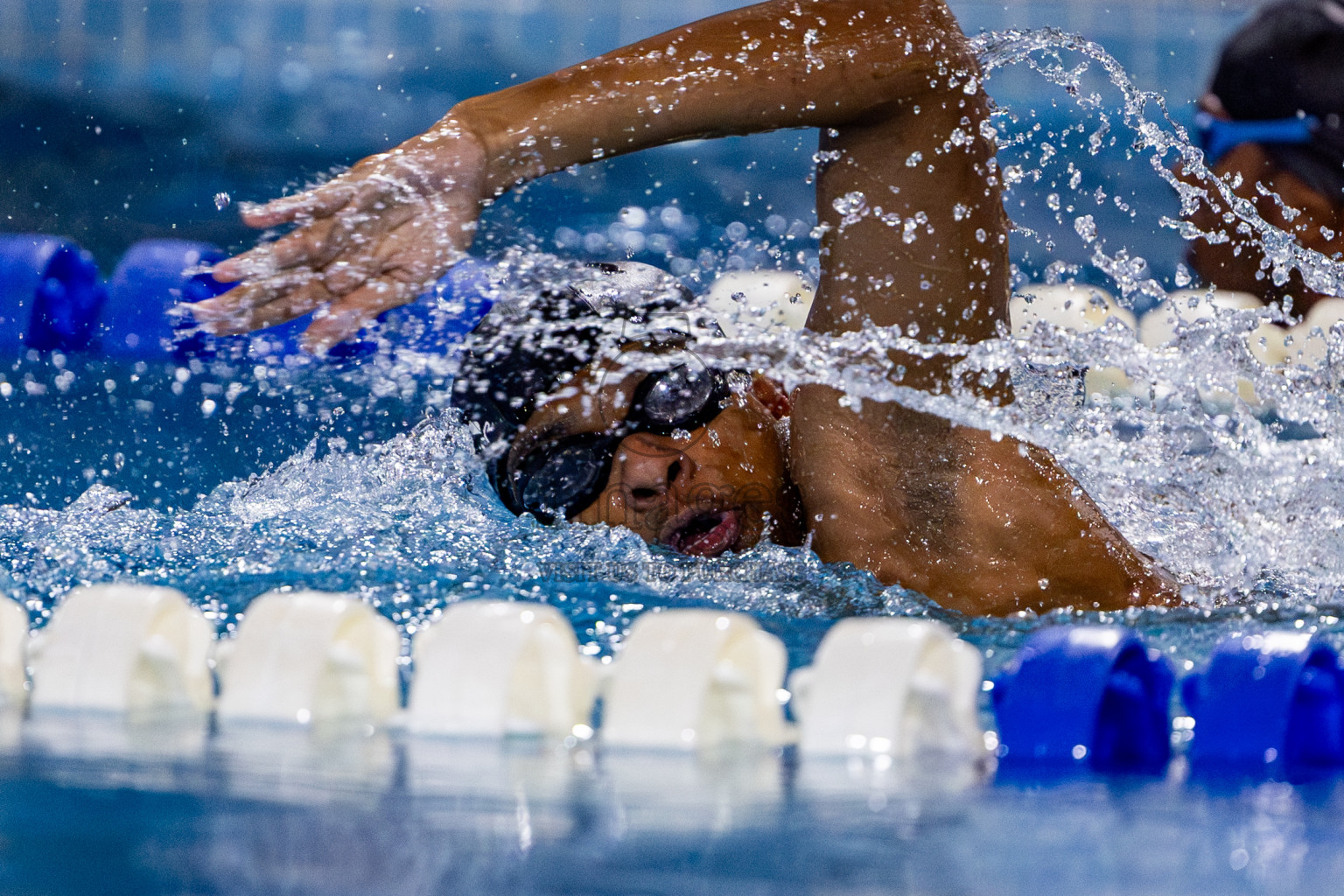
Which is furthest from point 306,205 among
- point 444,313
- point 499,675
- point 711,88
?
point 444,313

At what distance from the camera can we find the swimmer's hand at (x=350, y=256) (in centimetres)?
134

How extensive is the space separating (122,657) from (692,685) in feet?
1.54

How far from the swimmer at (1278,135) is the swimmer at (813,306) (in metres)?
2.56

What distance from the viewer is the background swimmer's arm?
4.46 ft

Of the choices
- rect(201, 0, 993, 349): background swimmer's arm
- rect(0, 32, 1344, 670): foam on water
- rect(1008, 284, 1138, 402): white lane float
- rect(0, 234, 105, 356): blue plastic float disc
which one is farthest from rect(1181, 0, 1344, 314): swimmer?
rect(0, 234, 105, 356): blue plastic float disc

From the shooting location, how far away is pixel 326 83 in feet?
20.3

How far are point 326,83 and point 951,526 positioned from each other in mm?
5195

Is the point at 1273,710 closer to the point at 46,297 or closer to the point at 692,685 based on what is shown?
the point at 692,685

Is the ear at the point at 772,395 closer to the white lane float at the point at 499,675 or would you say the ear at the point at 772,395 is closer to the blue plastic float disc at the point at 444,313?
the white lane float at the point at 499,675

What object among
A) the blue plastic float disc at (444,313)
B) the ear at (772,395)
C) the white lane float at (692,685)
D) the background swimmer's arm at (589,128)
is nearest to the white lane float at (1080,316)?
the blue plastic float disc at (444,313)

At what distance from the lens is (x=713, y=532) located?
173cm

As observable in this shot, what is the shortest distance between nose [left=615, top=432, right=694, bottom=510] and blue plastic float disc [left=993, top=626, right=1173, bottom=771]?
0.74 m

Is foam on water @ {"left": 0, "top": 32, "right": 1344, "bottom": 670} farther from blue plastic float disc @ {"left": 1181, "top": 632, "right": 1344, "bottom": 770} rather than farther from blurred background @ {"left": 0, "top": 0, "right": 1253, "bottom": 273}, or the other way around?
blurred background @ {"left": 0, "top": 0, "right": 1253, "bottom": 273}

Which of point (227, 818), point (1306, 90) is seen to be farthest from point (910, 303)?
point (1306, 90)
